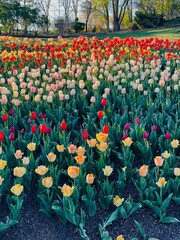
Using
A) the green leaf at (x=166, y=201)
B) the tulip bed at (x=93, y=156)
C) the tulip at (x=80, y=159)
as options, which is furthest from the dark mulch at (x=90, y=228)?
the tulip at (x=80, y=159)

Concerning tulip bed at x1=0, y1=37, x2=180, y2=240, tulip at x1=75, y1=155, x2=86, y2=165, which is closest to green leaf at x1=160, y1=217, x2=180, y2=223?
tulip bed at x1=0, y1=37, x2=180, y2=240

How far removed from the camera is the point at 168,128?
3.91 meters

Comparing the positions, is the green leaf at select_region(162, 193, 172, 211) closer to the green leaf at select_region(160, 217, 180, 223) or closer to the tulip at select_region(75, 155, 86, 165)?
the green leaf at select_region(160, 217, 180, 223)

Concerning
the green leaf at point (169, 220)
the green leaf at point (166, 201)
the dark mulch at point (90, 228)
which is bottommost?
the dark mulch at point (90, 228)


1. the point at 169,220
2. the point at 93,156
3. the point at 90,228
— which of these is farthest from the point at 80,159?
the point at 169,220

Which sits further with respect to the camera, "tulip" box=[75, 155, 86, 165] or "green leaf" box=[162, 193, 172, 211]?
"tulip" box=[75, 155, 86, 165]

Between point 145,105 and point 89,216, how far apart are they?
221 cm

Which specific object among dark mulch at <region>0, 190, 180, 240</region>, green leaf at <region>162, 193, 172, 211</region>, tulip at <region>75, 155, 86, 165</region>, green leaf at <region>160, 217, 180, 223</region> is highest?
tulip at <region>75, 155, 86, 165</region>

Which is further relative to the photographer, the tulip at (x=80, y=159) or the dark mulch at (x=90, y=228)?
the tulip at (x=80, y=159)

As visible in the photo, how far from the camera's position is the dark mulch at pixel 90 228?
2.75 metres

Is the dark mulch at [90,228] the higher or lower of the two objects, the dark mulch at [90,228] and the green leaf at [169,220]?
the lower

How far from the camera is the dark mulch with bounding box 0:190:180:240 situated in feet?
9.02

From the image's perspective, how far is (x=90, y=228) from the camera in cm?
283

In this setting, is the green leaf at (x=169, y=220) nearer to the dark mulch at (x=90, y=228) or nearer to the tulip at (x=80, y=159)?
the dark mulch at (x=90, y=228)
